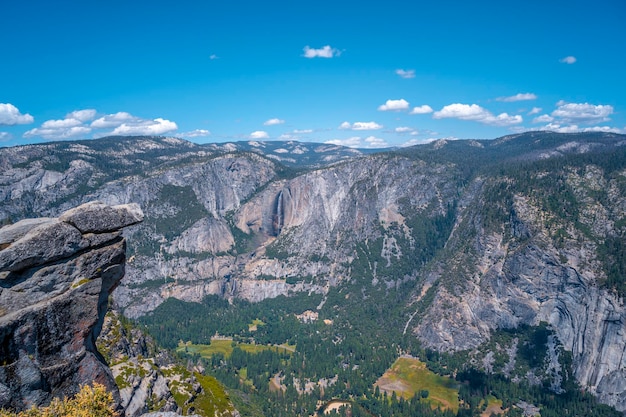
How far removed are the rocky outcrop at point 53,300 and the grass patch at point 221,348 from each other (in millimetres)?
147600

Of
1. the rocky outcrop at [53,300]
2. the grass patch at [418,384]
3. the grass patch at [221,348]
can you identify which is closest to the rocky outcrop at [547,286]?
the grass patch at [418,384]

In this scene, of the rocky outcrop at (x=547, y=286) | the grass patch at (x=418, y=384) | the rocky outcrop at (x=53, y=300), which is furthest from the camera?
the rocky outcrop at (x=547, y=286)

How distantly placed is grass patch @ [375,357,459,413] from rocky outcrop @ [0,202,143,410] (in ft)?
411

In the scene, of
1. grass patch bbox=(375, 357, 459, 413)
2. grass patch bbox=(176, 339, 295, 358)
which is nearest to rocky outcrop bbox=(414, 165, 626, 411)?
grass patch bbox=(375, 357, 459, 413)

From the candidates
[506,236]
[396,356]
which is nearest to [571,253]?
[506,236]

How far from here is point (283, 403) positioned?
422 ft

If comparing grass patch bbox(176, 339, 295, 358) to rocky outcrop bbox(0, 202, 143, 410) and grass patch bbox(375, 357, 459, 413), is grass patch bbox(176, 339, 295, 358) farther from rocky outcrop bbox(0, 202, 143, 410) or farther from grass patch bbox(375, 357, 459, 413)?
rocky outcrop bbox(0, 202, 143, 410)

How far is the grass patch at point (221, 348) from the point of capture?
17175 cm

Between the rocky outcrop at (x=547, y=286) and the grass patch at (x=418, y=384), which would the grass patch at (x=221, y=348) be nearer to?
the grass patch at (x=418, y=384)

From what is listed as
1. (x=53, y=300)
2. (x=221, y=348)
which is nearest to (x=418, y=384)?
(x=221, y=348)

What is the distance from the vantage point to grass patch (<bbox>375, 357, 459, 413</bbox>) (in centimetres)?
13488

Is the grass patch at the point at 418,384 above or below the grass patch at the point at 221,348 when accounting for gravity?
above

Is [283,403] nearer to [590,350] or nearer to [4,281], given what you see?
[590,350]

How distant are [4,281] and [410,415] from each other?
4733 inches
